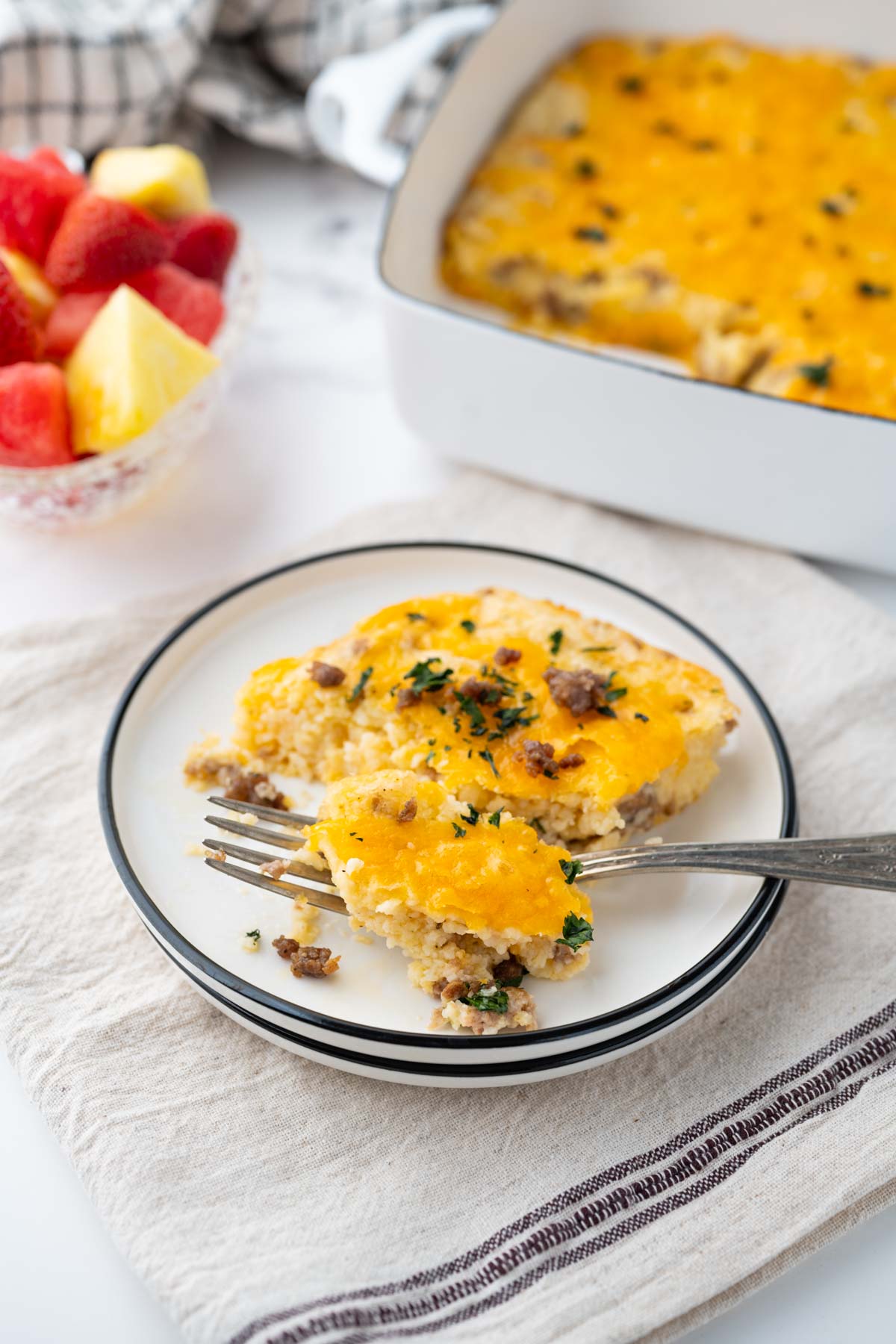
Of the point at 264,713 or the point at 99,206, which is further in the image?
the point at 99,206

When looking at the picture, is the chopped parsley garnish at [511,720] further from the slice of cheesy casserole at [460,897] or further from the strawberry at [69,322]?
the strawberry at [69,322]

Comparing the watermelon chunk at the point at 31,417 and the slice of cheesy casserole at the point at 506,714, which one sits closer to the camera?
the slice of cheesy casserole at the point at 506,714

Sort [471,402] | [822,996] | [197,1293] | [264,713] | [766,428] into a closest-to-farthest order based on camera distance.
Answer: [197,1293] → [822,996] → [264,713] → [766,428] → [471,402]

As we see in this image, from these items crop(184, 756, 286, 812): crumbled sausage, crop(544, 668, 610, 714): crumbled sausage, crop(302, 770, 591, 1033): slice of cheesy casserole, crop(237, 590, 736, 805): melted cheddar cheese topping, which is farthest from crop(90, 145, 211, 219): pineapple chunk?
crop(302, 770, 591, 1033): slice of cheesy casserole

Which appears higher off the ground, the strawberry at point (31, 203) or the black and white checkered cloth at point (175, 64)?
the black and white checkered cloth at point (175, 64)

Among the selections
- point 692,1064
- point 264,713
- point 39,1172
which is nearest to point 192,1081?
point 39,1172

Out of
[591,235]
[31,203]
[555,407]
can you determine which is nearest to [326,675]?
[555,407]

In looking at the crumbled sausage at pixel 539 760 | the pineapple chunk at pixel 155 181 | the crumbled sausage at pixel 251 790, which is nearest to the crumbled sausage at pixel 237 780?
the crumbled sausage at pixel 251 790

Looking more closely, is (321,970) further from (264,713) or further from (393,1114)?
(264,713)
